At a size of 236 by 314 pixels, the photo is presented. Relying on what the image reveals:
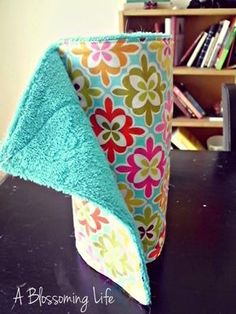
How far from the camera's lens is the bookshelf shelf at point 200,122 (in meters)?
1.79

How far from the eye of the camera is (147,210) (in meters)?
0.42

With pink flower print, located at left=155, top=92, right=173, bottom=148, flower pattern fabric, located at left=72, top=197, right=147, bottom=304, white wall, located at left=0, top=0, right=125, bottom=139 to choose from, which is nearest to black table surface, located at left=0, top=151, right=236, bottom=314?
flower pattern fabric, located at left=72, top=197, right=147, bottom=304

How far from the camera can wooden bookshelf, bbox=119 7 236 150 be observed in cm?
165

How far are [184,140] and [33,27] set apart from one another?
1.00m

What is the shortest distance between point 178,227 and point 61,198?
205 millimetres

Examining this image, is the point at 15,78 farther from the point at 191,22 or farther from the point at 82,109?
the point at 82,109

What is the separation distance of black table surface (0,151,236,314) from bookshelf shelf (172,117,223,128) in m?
1.19

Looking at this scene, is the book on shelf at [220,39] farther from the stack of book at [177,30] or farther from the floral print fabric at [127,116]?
the floral print fabric at [127,116]

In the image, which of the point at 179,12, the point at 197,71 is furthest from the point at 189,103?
the point at 179,12

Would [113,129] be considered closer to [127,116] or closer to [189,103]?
[127,116]

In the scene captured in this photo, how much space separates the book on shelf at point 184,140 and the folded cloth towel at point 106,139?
1.40 m

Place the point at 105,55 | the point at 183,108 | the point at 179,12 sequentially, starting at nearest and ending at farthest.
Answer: the point at 105,55, the point at 179,12, the point at 183,108

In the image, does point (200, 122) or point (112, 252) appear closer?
point (112, 252)

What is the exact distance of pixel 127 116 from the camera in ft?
1.24
